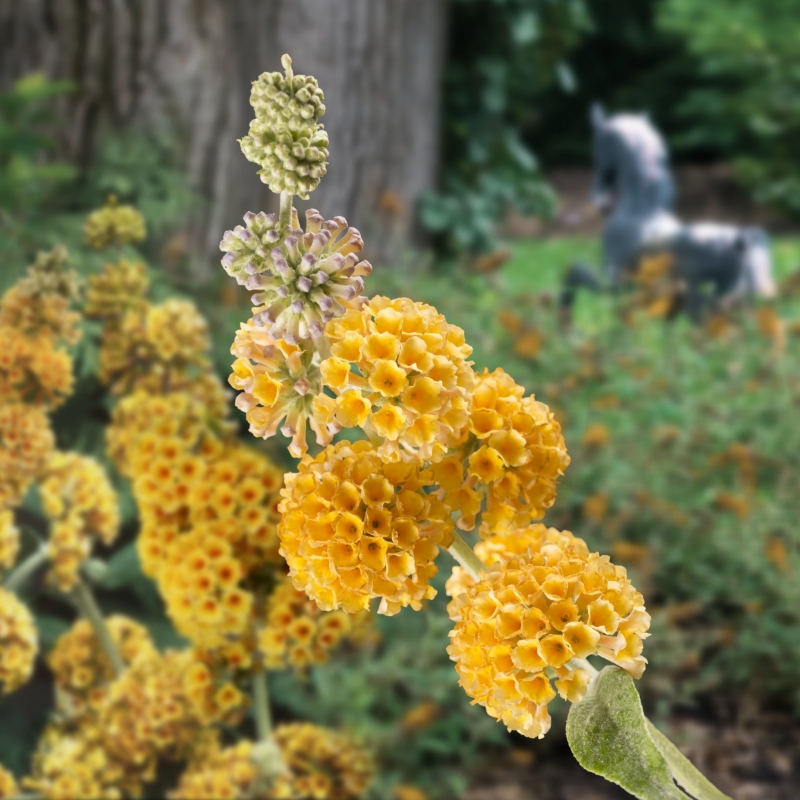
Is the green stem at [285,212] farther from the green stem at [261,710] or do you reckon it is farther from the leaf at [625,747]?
the green stem at [261,710]

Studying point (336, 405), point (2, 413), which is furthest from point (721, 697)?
point (336, 405)

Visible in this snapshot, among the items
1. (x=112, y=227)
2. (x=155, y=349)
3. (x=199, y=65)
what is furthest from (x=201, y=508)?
(x=199, y=65)

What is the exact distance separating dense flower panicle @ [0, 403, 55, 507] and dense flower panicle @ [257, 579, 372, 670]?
0.36m

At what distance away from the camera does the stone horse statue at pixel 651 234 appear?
400cm

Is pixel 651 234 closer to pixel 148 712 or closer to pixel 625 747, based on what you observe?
pixel 148 712

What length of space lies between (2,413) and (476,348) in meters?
1.22

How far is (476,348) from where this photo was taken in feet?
7.73

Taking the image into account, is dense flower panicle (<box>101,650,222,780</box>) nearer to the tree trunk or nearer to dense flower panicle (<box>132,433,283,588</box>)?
dense flower panicle (<box>132,433,283,588</box>)

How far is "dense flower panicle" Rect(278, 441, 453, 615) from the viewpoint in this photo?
692 millimetres

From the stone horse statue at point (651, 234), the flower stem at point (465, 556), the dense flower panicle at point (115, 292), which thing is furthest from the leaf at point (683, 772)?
the stone horse statue at point (651, 234)

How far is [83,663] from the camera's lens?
152cm

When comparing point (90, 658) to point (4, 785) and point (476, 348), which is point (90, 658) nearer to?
point (4, 785)

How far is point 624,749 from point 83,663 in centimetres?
103

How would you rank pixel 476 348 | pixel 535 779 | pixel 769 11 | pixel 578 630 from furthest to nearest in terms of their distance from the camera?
pixel 769 11, pixel 476 348, pixel 535 779, pixel 578 630
